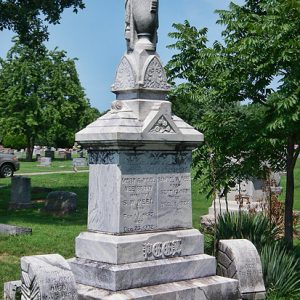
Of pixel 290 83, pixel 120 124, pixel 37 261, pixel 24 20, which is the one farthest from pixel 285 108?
pixel 24 20

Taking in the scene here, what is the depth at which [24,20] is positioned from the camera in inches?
771

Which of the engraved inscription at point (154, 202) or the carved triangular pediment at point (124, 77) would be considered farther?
the carved triangular pediment at point (124, 77)

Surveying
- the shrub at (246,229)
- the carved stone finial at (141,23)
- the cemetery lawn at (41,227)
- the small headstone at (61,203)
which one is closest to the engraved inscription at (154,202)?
the carved stone finial at (141,23)

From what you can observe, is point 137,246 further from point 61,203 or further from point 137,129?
point 61,203

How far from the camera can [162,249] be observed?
723 centimetres

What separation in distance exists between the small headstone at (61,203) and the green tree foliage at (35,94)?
118 ft

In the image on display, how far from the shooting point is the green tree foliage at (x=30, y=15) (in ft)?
63.1

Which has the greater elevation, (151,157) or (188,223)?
(151,157)

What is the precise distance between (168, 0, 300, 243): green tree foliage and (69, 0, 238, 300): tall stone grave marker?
2005mm

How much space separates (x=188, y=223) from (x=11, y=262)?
474 centimetres

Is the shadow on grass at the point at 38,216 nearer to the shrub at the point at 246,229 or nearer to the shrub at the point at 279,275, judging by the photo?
the shrub at the point at 246,229

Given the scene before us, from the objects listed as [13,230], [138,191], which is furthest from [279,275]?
[13,230]

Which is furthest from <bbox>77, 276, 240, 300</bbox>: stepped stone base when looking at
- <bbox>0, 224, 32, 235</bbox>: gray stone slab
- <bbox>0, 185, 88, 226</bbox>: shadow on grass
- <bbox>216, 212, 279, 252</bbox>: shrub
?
<bbox>0, 185, 88, 226</bbox>: shadow on grass

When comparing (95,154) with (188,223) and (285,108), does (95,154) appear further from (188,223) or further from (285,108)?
(285,108)
